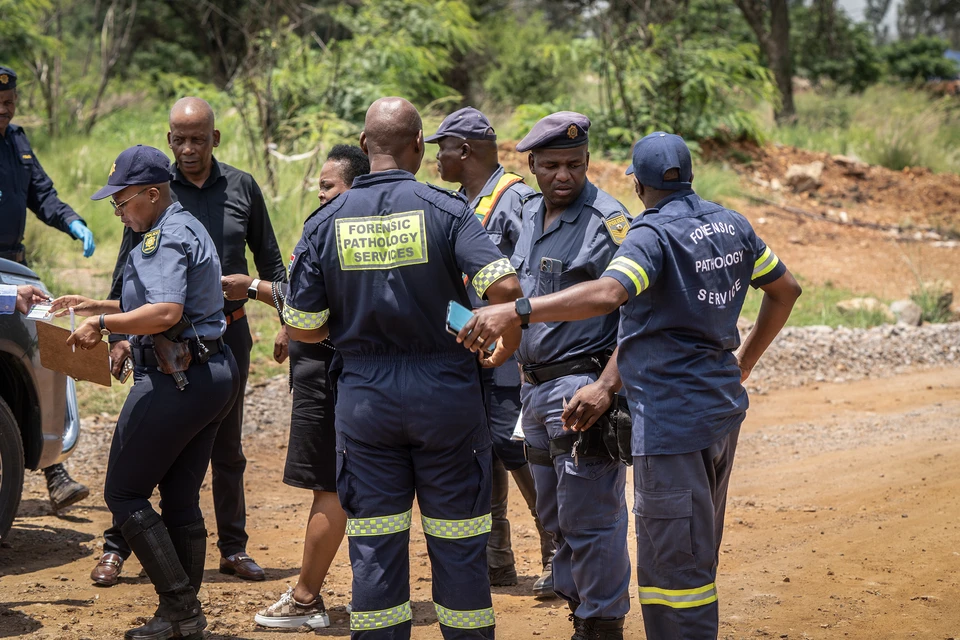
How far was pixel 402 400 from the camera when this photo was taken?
10.8ft

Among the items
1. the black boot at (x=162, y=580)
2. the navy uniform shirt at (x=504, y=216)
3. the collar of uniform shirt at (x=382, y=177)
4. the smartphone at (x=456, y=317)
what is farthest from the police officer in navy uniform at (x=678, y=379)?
the black boot at (x=162, y=580)

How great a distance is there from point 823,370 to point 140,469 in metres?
7.01

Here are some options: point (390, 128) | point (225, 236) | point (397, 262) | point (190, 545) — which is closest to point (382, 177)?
point (390, 128)

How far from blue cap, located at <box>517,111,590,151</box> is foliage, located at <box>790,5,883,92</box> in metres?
27.4

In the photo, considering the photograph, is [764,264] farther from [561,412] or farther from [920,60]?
[920,60]

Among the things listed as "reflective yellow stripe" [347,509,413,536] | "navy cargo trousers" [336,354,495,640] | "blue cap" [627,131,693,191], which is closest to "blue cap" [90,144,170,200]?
"navy cargo trousers" [336,354,495,640]

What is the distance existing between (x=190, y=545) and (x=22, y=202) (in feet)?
9.59

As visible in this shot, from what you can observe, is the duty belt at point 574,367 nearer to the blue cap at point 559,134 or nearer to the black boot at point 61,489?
the blue cap at point 559,134

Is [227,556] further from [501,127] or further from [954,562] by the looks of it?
[501,127]

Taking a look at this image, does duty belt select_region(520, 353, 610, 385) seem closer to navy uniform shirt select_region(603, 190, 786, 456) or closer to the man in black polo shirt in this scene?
navy uniform shirt select_region(603, 190, 786, 456)

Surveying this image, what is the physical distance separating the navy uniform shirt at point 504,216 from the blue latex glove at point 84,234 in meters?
2.51

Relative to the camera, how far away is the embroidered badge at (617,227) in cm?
390

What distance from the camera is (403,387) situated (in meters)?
3.31

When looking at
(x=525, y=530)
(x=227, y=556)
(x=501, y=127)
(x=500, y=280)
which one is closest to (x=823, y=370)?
(x=525, y=530)
